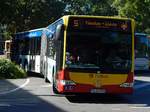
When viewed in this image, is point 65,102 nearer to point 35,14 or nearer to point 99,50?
point 99,50

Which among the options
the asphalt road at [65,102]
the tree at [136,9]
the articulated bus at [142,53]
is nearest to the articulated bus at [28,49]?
the articulated bus at [142,53]

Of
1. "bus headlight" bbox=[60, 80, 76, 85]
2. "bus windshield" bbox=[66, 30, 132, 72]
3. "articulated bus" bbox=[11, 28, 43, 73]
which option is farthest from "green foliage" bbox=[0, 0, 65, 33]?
"bus headlight" bbox=[60, 80, 76, 85]

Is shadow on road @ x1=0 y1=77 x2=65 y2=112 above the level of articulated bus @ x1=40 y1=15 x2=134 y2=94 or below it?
below

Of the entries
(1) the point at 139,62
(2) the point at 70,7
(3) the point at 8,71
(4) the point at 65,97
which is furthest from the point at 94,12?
(4) the point at 65,97

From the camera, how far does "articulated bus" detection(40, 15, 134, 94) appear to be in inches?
664

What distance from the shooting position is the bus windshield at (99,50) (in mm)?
16938

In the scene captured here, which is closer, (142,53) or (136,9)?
(142,53)

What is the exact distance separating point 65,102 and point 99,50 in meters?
1.96

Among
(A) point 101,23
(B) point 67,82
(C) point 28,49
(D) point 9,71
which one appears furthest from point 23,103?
(C) point 28,49

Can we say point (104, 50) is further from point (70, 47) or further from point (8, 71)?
point (8, 71)

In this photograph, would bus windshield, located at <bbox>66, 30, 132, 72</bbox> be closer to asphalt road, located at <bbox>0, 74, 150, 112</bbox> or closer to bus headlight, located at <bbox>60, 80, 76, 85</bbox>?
bus headlight, located at <bbox>60, 80, 76, 85</bbox>

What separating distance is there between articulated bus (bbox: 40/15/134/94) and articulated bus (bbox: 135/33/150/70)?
62.9ft

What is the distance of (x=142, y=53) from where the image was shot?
122 ft

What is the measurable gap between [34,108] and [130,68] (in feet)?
12.2
